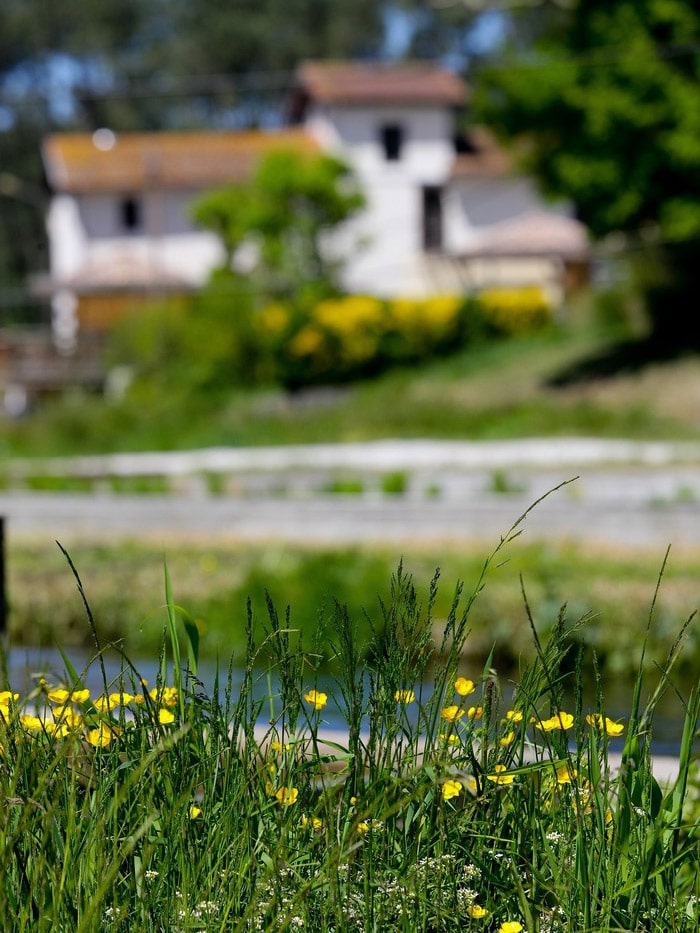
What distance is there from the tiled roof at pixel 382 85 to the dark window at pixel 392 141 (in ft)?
2.43

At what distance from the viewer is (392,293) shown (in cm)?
3938

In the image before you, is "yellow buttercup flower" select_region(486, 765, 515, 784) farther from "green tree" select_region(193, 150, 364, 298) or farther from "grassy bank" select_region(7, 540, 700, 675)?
"green tree" select_region(193, 150, 364, 298)

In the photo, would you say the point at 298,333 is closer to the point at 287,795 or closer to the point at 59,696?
the point at 59,696

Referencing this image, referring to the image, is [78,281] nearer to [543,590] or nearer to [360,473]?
[360,473]

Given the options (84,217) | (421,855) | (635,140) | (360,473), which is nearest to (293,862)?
(421,855)

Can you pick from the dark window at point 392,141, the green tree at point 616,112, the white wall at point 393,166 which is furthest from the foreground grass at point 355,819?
the dark window at point 392,141

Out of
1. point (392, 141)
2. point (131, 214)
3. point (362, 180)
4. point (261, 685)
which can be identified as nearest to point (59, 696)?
point (261, 685)

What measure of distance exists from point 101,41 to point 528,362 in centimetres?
4248

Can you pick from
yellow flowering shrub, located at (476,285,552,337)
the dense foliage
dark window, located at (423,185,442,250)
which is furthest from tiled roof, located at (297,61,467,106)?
yellow flowering shrub, located at (476,285,552,337)

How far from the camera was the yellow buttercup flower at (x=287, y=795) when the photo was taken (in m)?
2.79

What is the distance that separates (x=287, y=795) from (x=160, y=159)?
1585 inches

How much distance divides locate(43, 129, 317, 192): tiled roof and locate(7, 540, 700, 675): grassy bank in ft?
100

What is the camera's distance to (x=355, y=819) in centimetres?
251

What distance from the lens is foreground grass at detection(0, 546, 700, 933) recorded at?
2.57 m
